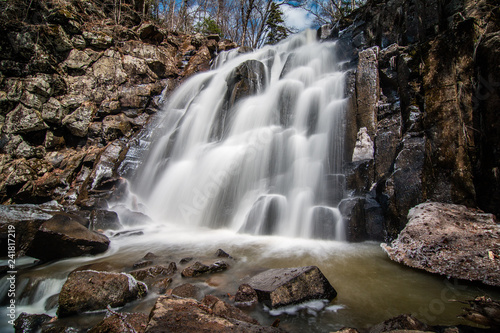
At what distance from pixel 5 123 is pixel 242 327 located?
12800mm

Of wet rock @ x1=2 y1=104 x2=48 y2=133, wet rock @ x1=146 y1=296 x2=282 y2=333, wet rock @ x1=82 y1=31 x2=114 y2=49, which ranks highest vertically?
wet rock @ x1=82 y1=31 x2=114 y2=49

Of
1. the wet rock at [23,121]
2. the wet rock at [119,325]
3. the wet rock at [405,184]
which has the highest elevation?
the wet rock at [23,121]

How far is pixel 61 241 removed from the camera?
13.7 feet

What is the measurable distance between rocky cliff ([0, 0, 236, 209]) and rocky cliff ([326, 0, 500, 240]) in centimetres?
847

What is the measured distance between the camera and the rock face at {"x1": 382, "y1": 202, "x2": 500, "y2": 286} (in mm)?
→ 2988

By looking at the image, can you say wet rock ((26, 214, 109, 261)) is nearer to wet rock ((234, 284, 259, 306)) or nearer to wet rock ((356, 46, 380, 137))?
wet rock ((234, 284, 259, 306))

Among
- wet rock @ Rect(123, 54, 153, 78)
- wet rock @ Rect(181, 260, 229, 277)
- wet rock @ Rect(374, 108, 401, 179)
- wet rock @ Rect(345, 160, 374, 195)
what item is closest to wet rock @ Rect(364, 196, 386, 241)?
wet rock @ Rect(345, 160, 374, 195)

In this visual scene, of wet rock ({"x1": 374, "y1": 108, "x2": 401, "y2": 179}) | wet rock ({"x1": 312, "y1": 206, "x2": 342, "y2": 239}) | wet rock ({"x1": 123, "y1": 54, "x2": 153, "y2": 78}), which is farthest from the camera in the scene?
wet rock ({"x1": 123, "y1": 54, "x2": 153, "y2": 78})

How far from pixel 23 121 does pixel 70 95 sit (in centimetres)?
230

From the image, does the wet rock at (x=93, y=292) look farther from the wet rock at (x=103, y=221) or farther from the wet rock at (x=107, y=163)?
the wet rock at (x=107, y=163)

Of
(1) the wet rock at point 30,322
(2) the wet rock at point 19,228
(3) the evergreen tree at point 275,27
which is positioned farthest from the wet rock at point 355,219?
(3) the evergreen tree at point 275,27

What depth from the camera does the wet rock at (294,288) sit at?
2436 mm

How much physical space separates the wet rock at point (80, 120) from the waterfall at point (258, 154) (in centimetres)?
301

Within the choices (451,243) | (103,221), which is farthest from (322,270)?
(103,221)
